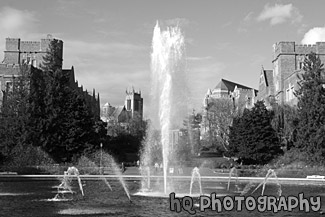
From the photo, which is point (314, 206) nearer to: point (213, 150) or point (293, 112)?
point (293, 112)

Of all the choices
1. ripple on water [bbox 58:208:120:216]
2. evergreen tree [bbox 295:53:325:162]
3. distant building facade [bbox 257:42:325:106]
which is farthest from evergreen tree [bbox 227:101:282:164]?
ripple on water [bbox 58:208:120:216]

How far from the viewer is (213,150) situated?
63.9 m

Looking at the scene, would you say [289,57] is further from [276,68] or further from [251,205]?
[251,205]

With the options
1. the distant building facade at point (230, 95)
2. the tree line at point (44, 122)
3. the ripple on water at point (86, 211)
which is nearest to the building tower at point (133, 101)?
the distant building facade at point (230, 95)

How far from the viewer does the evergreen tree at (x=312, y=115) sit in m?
37.8

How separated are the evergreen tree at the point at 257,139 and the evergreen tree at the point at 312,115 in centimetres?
289

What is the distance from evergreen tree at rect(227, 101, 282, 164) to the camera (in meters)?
42.2

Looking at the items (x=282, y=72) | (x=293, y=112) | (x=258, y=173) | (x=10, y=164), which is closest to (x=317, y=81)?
(x=293, y=112)

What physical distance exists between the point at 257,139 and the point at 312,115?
597cm

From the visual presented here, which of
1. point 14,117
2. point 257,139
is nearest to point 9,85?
point 14,117

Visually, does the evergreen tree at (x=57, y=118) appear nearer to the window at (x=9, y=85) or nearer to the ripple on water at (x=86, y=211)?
the window at (x=9, y=85)

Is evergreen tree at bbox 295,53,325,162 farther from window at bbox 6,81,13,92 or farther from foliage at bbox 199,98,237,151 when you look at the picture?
window at bbox 6,81,13,92

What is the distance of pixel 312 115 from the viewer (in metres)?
39.2

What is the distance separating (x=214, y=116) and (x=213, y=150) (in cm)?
546
